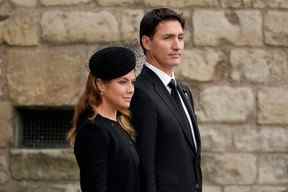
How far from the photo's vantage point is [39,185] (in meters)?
5.18

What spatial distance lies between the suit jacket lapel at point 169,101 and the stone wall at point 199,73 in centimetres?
170

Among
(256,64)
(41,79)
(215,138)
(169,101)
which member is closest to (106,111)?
(169,101)

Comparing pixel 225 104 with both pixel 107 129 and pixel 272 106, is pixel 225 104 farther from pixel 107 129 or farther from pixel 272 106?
pixel 107 129

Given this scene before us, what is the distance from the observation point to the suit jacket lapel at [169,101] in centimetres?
344

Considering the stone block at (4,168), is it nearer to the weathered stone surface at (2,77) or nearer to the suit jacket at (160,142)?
the weathered stone surface at (2,77)

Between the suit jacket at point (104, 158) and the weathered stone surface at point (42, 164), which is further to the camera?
the weathered stone surface at point (42, 164)

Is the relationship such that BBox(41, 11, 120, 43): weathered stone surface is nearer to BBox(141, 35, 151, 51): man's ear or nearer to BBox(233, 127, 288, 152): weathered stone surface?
BBox(233, 127, 288, 152): weathered stone surface

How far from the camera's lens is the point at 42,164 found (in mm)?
5164

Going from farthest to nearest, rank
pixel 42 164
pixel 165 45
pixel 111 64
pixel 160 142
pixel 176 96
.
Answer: pixel 42 164, pixel 176 96, pixel 165 45, pixel 160 142, pixel 111 64

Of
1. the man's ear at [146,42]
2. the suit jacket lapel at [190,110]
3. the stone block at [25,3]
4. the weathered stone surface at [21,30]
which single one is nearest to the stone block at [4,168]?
the weathered stone surface at [21,30]

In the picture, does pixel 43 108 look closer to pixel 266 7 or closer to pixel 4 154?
pixel 4 154

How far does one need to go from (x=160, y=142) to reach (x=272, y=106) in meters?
2.08

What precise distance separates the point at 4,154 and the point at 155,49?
6.69 ft

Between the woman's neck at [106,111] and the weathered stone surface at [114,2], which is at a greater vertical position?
the weathered stone surface at [114,2]
